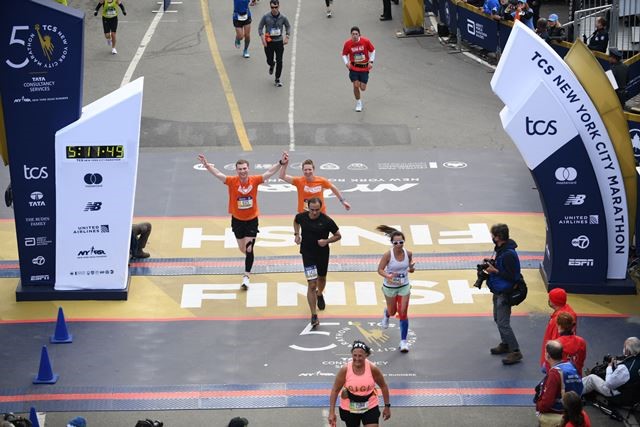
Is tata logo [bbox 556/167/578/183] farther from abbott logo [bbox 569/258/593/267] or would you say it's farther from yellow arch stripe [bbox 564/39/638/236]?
abbott logo [bbox 569/258/593/267]

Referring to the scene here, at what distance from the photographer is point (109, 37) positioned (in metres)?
28.6

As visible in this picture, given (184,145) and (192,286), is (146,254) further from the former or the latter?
(184,145)

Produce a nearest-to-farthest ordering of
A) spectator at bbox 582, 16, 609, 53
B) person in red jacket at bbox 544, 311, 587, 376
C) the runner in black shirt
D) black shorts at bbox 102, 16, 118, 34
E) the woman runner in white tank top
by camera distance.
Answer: person in red jacket at bbox 544, 311, 587, 376
the woman runner in white tank top
the runner in black shirt
spectator at bbox 582, 16, 609, 53
black shorts at bbox 102, 16, 118, 34

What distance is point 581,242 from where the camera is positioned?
53.7ft

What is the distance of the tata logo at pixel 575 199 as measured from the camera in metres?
16.2

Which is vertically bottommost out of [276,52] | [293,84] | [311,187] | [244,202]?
[293,84]

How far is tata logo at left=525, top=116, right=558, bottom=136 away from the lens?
15766mm

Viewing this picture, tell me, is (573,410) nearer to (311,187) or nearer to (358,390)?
(358,390)

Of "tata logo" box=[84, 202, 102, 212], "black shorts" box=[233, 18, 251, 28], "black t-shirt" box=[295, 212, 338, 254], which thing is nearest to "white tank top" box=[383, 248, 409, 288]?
"black t-shirt" box=[295, 212, 338, 254]

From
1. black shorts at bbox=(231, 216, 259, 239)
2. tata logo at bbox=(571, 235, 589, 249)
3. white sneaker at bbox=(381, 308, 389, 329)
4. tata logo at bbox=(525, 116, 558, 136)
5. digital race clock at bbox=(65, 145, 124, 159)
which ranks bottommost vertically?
white sneaker at bbox=(381, 308, 389, 329)

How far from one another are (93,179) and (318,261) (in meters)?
3.31

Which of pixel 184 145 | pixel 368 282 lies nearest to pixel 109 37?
pixel 184 145

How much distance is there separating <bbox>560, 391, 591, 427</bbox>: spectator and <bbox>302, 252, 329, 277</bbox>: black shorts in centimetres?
500

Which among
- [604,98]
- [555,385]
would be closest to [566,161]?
[604,98]
